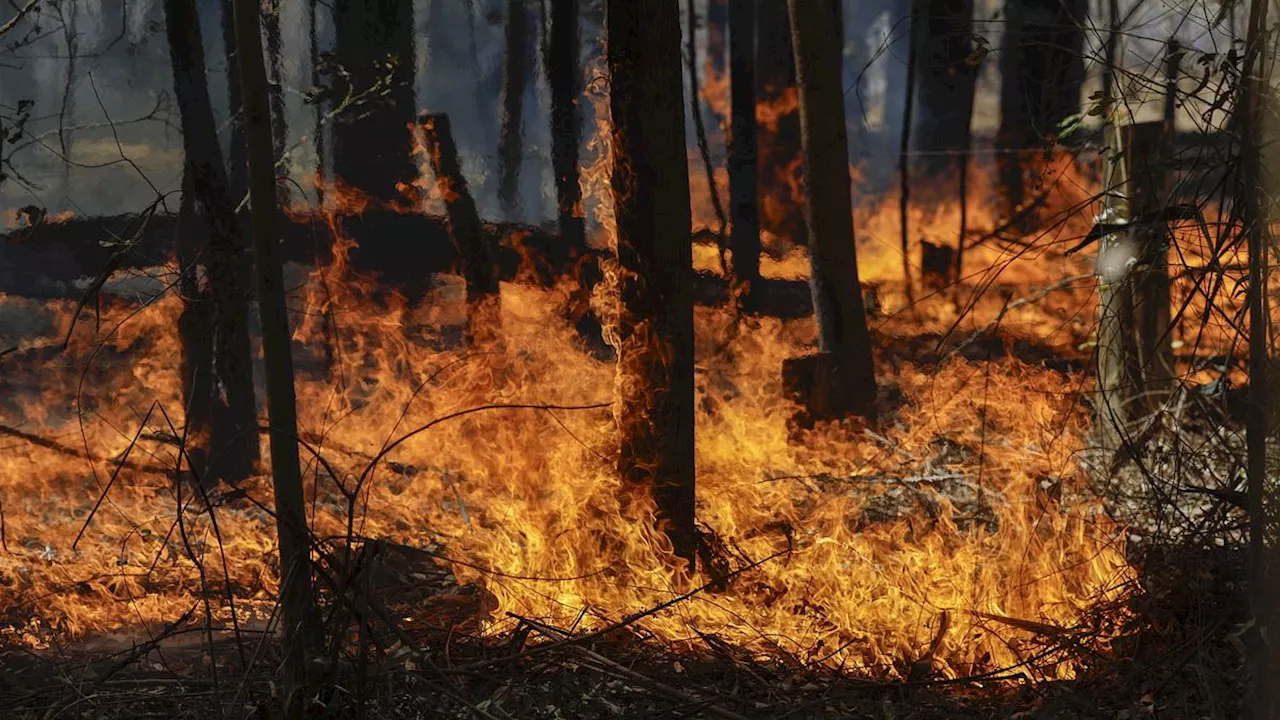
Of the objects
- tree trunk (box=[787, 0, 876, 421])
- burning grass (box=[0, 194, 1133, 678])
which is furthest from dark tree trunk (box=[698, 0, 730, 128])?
burning grass (box=[0, 194, 1133, 678])

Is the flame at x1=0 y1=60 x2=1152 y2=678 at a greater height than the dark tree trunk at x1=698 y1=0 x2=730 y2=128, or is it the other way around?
the dark tree trunk at x1=698 y1=0 x2=730 y2=128

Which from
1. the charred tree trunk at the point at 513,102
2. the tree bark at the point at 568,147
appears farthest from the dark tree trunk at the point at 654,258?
the charred tree trunk at the point at 513,102

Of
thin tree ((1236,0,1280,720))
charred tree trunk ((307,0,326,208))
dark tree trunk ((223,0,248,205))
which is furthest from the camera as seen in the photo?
charred tree trunk ((307,0,326,208))

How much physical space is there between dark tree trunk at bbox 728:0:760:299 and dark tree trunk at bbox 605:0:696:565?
13.7ft

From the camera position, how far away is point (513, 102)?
10375mm

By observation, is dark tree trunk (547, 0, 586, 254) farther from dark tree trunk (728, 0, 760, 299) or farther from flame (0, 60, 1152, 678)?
dark tree trunk (728, 0, 760, 299)

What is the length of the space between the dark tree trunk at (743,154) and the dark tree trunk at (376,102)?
3029mm

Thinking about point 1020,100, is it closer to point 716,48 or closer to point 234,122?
point 716,48

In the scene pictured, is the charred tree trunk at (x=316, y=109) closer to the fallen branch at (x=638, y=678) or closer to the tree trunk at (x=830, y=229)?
the tree trunk at (x=830, y=229)

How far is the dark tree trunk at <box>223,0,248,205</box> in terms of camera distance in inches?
372

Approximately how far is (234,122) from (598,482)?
507cm

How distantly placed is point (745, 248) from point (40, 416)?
6.65 meters

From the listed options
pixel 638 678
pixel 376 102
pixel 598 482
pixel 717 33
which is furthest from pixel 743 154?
pixel 638 678

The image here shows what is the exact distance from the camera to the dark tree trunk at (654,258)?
250 inches
